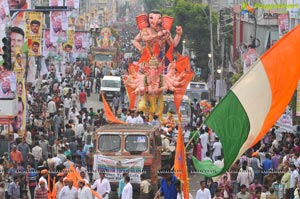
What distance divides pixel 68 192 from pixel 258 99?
23.4 ft

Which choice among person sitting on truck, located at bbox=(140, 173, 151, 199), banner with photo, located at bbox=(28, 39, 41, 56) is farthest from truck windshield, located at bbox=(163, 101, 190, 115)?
person sitting on truck, located at bbox=(140, 173, 151, 199)

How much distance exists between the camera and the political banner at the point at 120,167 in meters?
24.8

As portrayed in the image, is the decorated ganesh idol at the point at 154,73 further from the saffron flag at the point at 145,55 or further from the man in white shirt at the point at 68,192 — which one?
the man in white shirt at the point at 68,192

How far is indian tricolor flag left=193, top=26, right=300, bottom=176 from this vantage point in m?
14.7

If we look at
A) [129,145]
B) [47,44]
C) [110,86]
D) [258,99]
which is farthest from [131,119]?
[110,86]

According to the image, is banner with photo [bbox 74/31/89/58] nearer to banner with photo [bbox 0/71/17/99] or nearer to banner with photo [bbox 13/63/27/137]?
banner with photo [bbox 13/63/27/137]

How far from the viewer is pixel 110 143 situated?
1005 inches

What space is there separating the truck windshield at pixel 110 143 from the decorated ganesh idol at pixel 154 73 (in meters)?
10.9

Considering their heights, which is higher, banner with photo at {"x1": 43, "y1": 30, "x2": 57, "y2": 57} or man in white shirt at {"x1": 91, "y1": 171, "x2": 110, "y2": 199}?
man in white shirt at {"x1": 91, "y1": 171, "x2": 110, "y2": 199}

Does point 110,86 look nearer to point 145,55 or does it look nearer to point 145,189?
point 145,55

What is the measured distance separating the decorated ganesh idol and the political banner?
37.6ft

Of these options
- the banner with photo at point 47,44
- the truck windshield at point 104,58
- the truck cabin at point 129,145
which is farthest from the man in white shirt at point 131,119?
the truck windshield at point 104,58

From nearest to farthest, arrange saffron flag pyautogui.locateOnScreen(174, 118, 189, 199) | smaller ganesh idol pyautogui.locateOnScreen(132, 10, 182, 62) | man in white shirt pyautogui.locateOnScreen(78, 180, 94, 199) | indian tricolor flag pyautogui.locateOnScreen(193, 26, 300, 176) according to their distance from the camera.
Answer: indian tricolor flag pyautogui.locateOnScreen(193, 26, 300, 176), saffron flag pyautogui.locateOnScreen(174, 118, 189, 199), man in white shirt pyautogui.locateOnScreen(78, 180, 94, 199), smaller ganesh idol pyautogui.locateOnScreen(132, 10, 182, 62)

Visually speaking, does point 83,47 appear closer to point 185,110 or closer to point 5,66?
point 185,110
